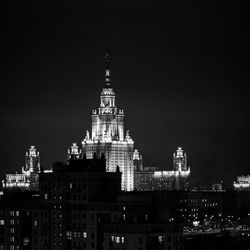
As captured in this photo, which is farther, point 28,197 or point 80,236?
point 28,197

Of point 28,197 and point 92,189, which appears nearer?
point 92,189

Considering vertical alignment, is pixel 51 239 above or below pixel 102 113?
below

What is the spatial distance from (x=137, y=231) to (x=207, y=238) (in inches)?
1400

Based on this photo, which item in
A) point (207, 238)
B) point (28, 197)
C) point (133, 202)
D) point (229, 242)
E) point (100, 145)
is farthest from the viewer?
point (100, 145)

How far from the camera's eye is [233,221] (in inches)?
6442

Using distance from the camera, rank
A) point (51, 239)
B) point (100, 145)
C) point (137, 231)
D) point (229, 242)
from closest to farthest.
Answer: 1. point (137, 231)
2. point (51, 239)
3. point (229, 242)
4. point (100, 145)

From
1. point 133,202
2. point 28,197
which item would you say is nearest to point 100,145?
point 28,197

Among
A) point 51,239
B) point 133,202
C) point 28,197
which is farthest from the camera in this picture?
point 28,197

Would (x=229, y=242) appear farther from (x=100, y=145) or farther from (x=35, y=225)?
(x=100, y=145)

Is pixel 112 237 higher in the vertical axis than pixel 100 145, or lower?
lower

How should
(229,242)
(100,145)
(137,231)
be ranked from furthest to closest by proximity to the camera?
(100,145) < (229,242) < (137,231)

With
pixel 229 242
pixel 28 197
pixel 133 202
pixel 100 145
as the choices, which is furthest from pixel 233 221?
pixel 133 202

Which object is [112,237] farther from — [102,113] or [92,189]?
[102,113]

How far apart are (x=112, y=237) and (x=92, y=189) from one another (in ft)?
31.5
